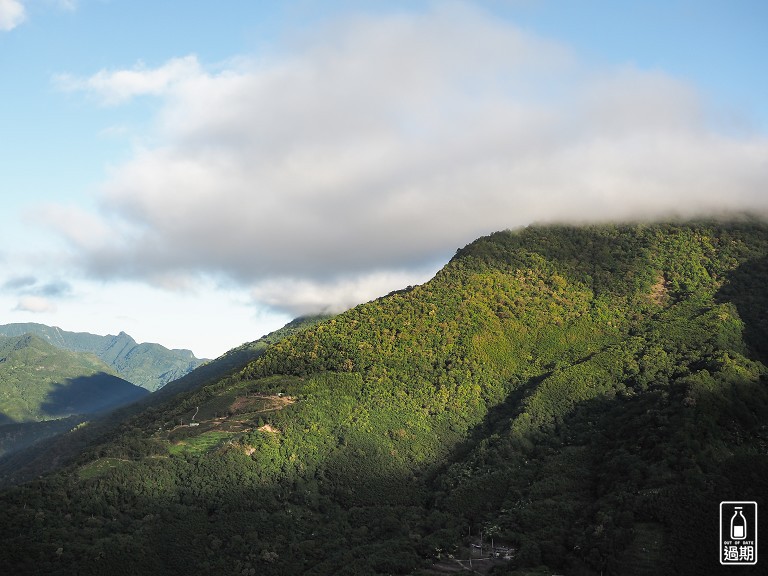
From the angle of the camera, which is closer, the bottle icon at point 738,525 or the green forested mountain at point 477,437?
the bottle icon at point 738,525

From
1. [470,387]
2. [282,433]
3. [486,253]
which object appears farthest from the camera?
[486,253]

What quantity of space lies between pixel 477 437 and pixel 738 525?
62.2 m

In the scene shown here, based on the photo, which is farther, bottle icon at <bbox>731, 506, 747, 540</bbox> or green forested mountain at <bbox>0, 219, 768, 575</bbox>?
green forested mountain at <bbox>0, 219, 768, 575</bbox>

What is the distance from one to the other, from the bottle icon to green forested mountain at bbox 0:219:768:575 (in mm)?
2820

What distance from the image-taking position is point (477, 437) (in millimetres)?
142375

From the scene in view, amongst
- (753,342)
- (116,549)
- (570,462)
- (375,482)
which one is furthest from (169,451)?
(753,342)

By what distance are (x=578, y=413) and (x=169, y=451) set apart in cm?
8519

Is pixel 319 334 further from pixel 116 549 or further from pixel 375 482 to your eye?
pixel 116 549

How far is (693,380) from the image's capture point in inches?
4717

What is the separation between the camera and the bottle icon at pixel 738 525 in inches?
3302

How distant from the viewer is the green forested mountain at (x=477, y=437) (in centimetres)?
9844

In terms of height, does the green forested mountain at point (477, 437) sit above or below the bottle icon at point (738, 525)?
above

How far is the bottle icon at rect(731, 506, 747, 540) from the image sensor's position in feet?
275

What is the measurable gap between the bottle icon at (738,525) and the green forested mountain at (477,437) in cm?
282
